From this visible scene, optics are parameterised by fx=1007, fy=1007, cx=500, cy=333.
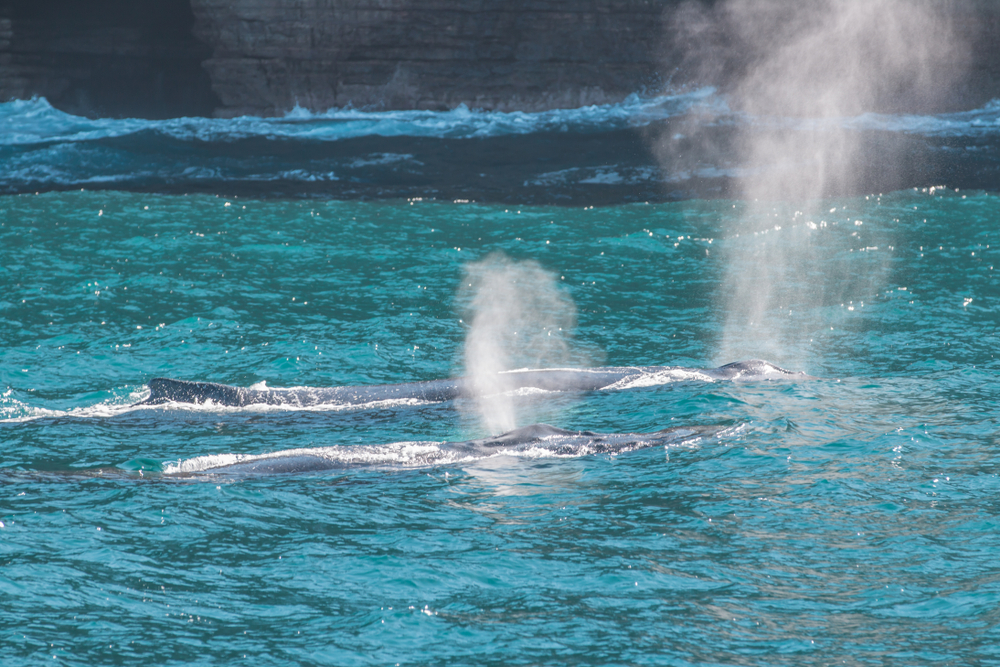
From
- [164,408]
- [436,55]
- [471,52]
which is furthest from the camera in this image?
[471,52]

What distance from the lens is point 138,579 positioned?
5.65m

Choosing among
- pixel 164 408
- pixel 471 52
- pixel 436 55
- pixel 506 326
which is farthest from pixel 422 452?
pixel 471 52

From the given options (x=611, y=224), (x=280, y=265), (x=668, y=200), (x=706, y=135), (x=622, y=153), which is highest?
(x=706, y=135)

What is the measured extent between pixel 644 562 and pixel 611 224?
11.5 m

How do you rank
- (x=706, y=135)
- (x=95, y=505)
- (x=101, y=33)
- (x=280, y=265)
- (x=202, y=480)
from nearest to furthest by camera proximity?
(x=95, y=505) < (x=202, y=480) < (x=280, y=265) < (x=706, y=135) < (x=101, y=33)

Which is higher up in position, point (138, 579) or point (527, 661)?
point (138, 579)

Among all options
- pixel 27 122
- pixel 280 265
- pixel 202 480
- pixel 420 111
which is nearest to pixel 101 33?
pixel 27 122

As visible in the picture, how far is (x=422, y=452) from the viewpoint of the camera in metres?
7.71

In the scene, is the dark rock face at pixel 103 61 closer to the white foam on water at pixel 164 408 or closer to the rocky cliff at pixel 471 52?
the rocky cliff at pixel 471 52

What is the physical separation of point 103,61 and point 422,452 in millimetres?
26104

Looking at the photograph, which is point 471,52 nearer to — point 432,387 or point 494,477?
point 432,387

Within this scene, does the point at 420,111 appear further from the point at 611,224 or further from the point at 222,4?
the point at 611,224

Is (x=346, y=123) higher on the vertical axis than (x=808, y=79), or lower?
lower

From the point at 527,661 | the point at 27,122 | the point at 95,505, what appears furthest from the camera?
the point at 27,122
